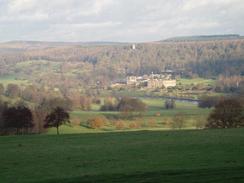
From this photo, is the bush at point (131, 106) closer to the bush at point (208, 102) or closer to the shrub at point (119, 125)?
the shrub at point (119, 125)

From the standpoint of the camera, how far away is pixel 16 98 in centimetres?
12756

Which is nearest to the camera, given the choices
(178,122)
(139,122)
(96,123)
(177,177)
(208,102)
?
(177,177)

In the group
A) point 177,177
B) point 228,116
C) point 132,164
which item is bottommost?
point 228,116

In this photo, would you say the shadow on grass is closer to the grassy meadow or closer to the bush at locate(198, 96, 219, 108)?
the grassy meadow

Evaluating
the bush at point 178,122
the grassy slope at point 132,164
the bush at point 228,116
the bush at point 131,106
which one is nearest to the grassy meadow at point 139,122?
the bush at point 178,122

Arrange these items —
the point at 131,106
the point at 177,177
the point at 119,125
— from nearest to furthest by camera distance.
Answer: the point at 177,177 < the point at 119,125 < the point at 131,106

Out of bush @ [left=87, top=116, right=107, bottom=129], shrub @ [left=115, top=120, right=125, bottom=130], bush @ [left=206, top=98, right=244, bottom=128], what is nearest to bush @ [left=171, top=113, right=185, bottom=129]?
shrub @ [left=115, top=120, right=125, bottom=130]

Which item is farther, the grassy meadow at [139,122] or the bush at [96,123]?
the bush at [96,123]

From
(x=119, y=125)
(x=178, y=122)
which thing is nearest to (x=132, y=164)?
(x=178, y=122)

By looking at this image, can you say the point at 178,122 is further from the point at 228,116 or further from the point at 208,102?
the point at 208,102

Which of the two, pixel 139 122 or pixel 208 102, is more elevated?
pixel 208 102

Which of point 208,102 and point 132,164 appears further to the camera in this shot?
Answer: point 208,102

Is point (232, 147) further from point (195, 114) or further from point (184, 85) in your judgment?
point (184, 85)

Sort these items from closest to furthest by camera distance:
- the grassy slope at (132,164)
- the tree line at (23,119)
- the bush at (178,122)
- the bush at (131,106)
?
the grassy slope at (132,164), the tree line at (23,119), the bush at (178,122), the bush at (131,106)
